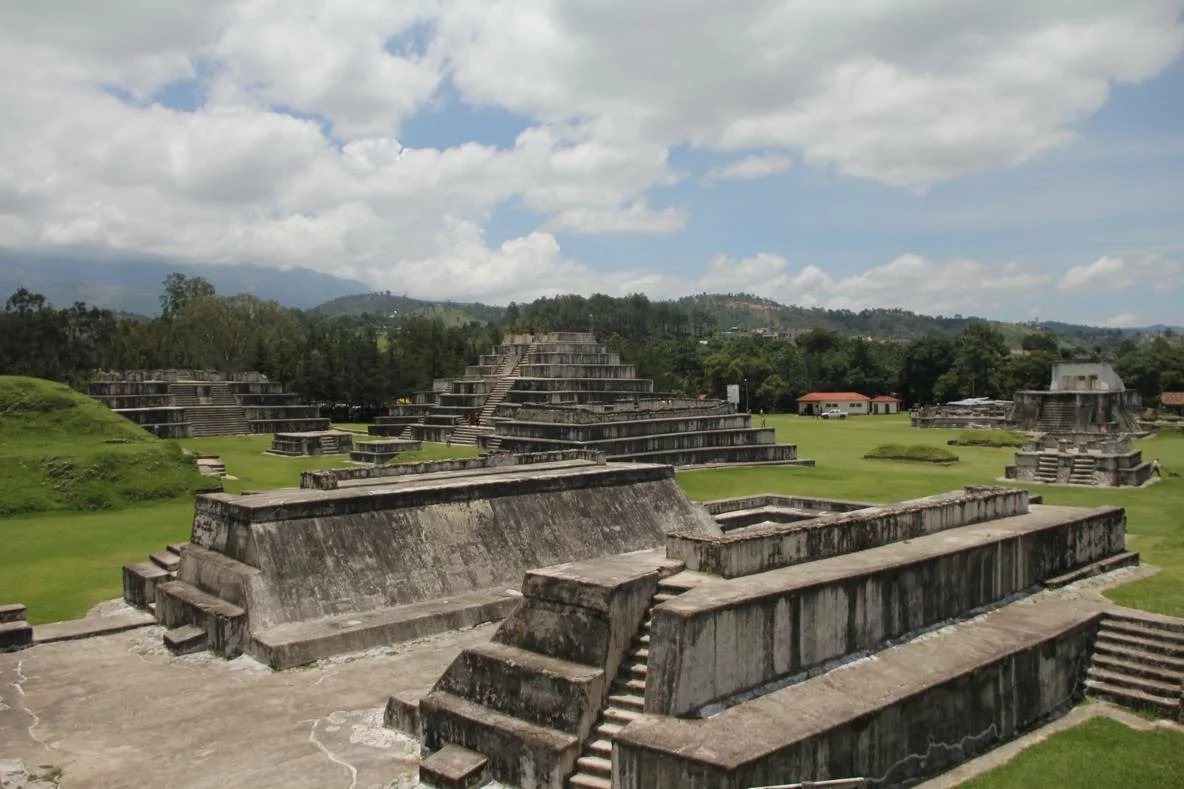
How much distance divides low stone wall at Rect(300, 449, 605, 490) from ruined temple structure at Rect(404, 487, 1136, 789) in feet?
24.8

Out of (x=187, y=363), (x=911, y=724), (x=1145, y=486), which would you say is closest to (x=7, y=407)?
(x=911, y=724)

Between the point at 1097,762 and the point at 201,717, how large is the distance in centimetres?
1032

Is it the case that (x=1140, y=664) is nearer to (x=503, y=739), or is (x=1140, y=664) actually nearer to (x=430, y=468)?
(x=503, y=739)

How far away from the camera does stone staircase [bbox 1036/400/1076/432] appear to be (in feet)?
153

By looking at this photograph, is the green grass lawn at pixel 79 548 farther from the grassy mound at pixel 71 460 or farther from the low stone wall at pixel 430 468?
the low stone wall at pixel 430 468

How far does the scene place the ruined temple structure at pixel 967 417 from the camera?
200 ft

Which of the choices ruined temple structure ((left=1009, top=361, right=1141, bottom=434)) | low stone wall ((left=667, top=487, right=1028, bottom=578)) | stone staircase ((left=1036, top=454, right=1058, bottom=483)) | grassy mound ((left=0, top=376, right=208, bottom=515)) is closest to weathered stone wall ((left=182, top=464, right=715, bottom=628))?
low stone wall ((left=667, top=487, right=1028, bottom=578))

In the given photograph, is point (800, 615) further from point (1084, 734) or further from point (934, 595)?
point (1084, 734)

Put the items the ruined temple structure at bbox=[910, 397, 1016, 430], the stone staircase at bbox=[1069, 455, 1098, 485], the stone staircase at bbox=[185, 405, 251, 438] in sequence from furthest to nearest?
the ruined temple structure at bbox=[910, 397, 1016, 430], the stone staircase at bbox=[185, 405, 251, 438], the stone staircase at bbox=[1069, 455, 1098, 485]

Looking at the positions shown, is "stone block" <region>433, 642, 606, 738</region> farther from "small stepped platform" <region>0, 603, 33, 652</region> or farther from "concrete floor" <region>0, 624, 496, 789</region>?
"small stepped platform" <region>0, 603, 33, 652</region>

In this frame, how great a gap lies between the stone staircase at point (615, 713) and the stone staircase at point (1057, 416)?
1673 inches

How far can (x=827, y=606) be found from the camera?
1074cm

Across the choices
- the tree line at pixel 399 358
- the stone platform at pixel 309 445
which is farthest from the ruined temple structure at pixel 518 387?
the tree line at pixel 399 358

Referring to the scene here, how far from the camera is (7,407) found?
31562 millimetres
